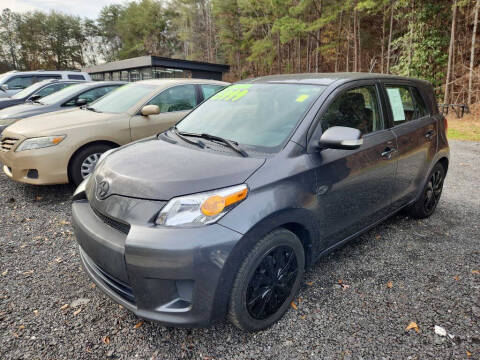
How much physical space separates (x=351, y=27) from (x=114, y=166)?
24909 mm

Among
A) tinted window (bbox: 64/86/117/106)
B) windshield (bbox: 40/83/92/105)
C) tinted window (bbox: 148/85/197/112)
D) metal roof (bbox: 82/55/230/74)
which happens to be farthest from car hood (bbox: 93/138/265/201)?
metal roof (bbox: 82/55/230/74)

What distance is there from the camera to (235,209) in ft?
5.93

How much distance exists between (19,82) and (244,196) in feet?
41.5

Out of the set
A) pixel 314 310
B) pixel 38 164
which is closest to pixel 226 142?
pixel 314 310

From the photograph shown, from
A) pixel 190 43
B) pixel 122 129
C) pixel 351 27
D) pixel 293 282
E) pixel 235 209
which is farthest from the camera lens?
pixel 190 43

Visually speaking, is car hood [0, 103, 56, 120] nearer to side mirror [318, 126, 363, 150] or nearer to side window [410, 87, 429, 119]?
side mirror [318, 126, 363, 150]

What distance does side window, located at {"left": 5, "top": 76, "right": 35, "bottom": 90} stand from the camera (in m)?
11.0

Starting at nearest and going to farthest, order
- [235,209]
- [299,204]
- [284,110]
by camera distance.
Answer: [235,209], [299,204], [284,110]

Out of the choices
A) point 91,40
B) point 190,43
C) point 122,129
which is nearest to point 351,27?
point 122,129

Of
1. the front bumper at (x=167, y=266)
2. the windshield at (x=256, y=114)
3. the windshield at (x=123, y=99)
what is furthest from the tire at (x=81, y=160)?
the front bumper at (x=167, y=266)

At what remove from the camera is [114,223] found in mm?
1980

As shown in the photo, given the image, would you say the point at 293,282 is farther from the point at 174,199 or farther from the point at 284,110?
the point at 284,110

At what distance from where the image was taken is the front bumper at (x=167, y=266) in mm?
1687

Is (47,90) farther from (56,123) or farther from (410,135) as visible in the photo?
(410,135)
